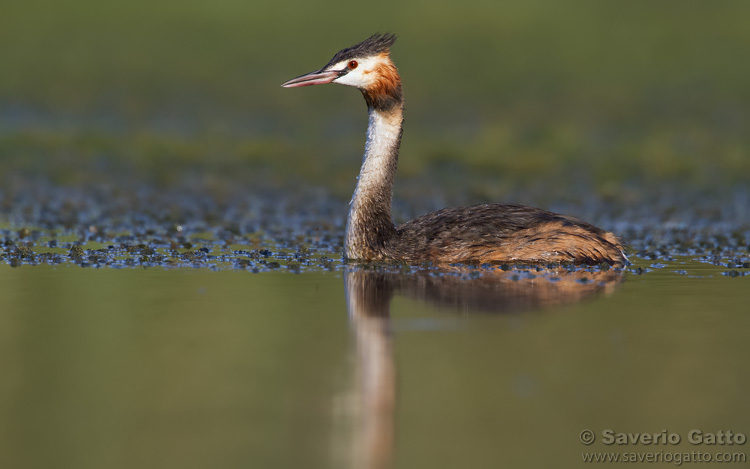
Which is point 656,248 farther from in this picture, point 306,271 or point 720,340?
point 720,340

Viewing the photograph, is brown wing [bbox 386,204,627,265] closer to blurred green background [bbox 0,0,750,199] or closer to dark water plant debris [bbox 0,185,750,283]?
dark water plant debris [bbox 0,185,750,283]

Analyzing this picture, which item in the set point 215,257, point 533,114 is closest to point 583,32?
point 533,114

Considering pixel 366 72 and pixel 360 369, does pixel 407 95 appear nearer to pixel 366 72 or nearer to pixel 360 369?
pixel 366 72

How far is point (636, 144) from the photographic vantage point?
83.5 ft

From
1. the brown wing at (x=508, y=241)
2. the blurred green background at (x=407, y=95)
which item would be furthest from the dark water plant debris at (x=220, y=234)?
the blurred green background at (x=407, y=95)

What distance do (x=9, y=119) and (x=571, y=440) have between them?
73.1ft

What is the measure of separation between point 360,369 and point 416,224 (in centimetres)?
539

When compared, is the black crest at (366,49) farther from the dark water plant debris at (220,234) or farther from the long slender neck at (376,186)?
the dark water plant debris at (220,234)

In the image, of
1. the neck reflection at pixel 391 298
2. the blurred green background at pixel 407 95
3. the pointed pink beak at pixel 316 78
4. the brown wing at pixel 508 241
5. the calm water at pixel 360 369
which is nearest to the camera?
the calm water at pixel 360 369

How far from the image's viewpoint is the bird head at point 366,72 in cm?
1347

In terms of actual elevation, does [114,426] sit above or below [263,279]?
below

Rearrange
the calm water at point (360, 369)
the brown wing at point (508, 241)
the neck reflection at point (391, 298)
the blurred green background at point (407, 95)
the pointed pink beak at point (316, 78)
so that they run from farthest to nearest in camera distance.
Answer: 1. the blurred green background at point (407, 95)
2. the pointed pink beak at point (316, 78)
3. the brown wing at point (508, 241)
4. the neck reflection at point (391, 298)
5. the calm water at point (360, 369)

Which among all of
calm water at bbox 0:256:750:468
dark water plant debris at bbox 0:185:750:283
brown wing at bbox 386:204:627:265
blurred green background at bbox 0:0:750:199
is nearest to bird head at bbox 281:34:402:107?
brown wing at bbox 386:204:627:265

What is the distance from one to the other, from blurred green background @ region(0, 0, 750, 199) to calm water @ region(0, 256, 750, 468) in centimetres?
1065
